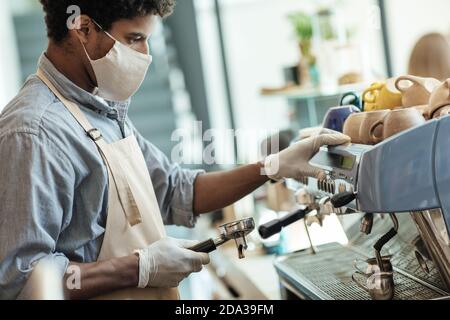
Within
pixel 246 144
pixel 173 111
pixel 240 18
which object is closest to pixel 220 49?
pixel 240 18

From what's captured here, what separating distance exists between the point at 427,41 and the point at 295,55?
12.2 ft

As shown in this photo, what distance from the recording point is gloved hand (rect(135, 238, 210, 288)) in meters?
1.49

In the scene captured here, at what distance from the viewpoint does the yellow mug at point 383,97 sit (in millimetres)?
1574

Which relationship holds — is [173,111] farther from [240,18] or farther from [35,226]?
[35,226]

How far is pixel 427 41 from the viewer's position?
1.83 meters

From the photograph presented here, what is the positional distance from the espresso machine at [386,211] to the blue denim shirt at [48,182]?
438 mm

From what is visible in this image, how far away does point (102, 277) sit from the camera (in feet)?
4.67

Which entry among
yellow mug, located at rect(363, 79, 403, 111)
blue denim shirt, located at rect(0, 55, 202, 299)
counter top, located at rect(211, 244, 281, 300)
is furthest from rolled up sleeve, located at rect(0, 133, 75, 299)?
counter top, located at rect(211, 244, 281, 300)

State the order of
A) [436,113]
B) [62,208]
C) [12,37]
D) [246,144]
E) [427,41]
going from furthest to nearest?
[12,37]
[246,144]
[427,41]
[62,208]
[436,113]

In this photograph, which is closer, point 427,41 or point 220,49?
point 427,41

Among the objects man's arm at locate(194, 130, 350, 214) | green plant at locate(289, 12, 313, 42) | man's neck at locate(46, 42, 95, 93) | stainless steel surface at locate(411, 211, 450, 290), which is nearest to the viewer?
stainless steel surface at locate(411, 211, 450, 290)

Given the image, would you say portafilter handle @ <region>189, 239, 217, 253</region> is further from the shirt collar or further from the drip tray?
the shirt collar

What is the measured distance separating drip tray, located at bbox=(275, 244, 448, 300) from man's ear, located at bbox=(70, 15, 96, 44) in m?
0.78

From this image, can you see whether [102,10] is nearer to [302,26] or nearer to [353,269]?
[353,269]
